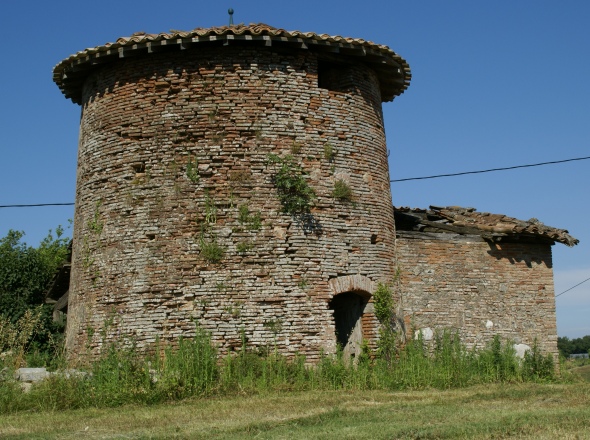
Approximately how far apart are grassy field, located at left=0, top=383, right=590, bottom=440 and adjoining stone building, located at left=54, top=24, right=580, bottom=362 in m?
1.95

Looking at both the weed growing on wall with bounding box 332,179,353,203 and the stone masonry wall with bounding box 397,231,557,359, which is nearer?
the weed growing on wall with bounding box 332,179,353,203

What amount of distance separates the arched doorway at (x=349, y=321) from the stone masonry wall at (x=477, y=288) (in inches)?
48.8

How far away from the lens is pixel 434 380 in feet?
42.8

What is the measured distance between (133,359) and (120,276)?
59.2 inches

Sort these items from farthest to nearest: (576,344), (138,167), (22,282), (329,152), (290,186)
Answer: (576,344) → (22,282) → (329,152) → (138,167) → (290,186)

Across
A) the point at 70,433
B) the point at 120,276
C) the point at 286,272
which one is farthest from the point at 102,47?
the point at 70,433

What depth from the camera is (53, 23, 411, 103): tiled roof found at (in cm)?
1341

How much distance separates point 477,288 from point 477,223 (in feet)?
5.36

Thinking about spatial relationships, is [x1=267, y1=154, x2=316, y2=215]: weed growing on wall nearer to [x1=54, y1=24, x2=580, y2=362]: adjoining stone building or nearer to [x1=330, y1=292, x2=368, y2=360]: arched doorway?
[x1=54, y1=24, x2=580, y2=362]: adjoining stone building

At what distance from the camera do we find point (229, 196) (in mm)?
13203

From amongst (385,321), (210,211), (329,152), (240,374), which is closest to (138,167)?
(210,211)

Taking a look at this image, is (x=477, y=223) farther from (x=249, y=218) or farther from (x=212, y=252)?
(x=212, y=252)

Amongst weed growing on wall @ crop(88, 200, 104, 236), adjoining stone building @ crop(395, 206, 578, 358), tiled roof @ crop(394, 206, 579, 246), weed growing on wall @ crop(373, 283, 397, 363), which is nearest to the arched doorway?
weed growing on wall @ crop(373, 283, 397, 363)

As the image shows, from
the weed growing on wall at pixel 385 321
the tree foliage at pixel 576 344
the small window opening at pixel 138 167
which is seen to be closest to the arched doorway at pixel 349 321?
the weed growing on wall at pixel 385 321
